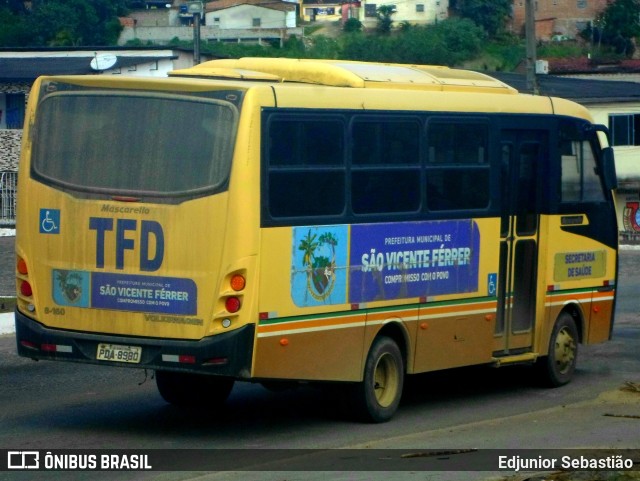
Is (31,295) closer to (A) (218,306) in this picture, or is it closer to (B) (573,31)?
(A) (218,306)

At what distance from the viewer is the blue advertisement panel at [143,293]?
9.86 m

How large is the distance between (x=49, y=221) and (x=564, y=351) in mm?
5969

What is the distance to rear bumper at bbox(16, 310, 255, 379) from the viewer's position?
31.9 ft

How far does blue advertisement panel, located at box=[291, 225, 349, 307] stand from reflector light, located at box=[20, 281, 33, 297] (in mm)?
2167

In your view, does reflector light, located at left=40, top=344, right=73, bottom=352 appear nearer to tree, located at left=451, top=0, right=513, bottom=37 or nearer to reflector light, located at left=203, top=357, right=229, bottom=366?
reflector light, located at left=203, top=357, right=229, bottom=366

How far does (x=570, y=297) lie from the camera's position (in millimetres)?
13758

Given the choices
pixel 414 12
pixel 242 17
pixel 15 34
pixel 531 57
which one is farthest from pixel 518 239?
pixel 242 17

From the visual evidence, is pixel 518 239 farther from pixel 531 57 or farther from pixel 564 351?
pixel 531 57

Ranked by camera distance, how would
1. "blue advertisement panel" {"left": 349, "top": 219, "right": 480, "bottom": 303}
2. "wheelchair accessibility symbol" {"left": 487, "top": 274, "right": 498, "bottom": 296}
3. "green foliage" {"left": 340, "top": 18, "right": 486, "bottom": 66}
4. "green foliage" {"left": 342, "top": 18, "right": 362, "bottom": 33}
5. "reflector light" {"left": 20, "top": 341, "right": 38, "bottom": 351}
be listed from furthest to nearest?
"green foliage" {"left": 342, "top": 18, "right": 362, "bottom": 33}
"green foliage" {"left": 340, "top": 18, "right": 486, "bottom": 66}
"wheelchair accessibility symbol" {"left": 487, "top": 274, "right": 498, "bottom": 296}
"blue advertisement panel" {"left": 349, "top": 219, "right": 480, "bottom": 303}
"reflector light" {"left": 20, "top": 341, "right": 38, "bottom": 351}

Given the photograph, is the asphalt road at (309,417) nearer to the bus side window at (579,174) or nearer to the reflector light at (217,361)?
the reflector light at (217,361)

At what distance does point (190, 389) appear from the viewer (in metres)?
11.7

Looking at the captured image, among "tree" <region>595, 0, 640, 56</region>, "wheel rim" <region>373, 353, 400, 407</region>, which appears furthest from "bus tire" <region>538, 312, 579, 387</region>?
"tree" <region>595, 0, 640, 56</region>

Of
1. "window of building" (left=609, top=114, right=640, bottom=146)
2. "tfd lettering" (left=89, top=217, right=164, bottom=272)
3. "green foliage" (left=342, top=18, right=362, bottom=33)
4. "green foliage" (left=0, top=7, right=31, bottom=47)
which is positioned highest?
"green foliage" (left=342, top=18, right=362, bottom=33)

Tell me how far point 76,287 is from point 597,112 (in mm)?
47284
